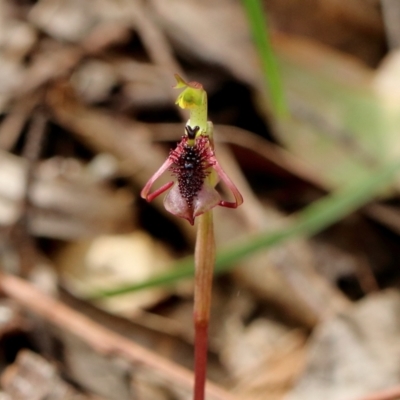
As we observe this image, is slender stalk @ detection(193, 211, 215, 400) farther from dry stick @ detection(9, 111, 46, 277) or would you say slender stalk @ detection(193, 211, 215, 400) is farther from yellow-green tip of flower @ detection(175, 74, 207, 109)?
dry stick @ detection(9, 111, 46, 277)

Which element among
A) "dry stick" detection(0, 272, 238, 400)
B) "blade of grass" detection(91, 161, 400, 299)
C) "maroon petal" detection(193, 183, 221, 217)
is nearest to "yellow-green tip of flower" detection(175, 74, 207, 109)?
"maroon petal" detection(193, 183, 221, 217)

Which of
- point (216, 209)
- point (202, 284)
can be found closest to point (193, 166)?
point (202, 284)

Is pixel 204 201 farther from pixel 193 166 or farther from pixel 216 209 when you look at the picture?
pixel 216 209

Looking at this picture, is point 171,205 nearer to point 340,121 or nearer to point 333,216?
point 333,216

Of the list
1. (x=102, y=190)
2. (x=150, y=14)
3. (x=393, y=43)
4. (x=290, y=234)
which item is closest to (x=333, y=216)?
(x=290, y=234)

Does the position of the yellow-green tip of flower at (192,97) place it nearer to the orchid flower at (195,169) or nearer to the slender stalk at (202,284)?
the orchid flower at (195,169)

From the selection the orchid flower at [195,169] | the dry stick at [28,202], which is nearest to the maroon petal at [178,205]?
the orchid flower at [195,169]
